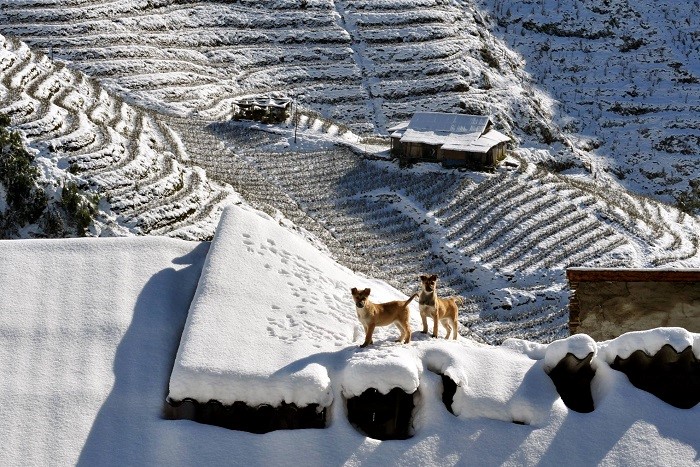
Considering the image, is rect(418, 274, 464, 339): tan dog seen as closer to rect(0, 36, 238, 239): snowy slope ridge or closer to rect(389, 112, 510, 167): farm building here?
rect(0, 36, 238, 239): snowy slope ridge

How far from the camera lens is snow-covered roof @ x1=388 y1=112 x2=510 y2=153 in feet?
161

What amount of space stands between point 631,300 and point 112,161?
27.4 meters

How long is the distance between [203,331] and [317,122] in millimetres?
45058

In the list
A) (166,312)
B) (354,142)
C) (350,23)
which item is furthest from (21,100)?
(350,23)

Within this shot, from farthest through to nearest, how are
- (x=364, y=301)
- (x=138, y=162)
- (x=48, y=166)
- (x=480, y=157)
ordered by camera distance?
1. (x=480, y=157)
2. (x=138, y=162)
3. (x=48, y=166)
4. (x=364, y=301)

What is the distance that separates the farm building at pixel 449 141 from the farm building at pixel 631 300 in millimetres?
31372

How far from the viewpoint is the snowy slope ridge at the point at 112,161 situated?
115 ft

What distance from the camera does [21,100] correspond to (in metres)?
40.7

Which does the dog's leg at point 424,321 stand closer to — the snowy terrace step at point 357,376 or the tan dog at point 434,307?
the tan dog at point 434,307

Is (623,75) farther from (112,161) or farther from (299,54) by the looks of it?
(112,161)

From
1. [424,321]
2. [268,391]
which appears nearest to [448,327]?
[424,321]

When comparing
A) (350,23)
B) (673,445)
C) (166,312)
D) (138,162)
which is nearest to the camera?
(673,445)

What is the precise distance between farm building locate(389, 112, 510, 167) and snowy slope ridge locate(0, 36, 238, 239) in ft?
44.9

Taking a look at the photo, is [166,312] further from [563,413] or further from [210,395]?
[563,413]
